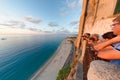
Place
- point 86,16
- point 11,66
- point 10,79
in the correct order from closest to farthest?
1. point 86,16
2. point 10,79
3. point 11,66

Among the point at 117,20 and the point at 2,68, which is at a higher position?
the point at 117,20

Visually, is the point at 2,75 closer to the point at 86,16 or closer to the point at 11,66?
the point at 11,66

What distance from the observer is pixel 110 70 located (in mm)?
1559

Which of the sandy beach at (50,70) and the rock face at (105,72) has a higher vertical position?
the rock face at (105,72)

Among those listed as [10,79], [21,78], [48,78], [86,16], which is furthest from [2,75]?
[86,16]

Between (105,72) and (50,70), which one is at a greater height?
(105,72)

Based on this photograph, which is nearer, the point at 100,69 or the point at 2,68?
the point at 100,69

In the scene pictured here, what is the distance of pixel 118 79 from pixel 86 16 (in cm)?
1804

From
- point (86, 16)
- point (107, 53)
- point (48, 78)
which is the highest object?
point (86, 16)

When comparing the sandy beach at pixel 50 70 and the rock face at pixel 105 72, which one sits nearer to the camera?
the rock face at pixel 105 72

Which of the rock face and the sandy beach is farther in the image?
the sandy beach

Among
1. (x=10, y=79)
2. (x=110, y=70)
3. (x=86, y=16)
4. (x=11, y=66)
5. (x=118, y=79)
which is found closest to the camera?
(x=118, y=79)

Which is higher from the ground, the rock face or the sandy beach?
the rock face

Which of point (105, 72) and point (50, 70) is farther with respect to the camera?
point (50, 70)
